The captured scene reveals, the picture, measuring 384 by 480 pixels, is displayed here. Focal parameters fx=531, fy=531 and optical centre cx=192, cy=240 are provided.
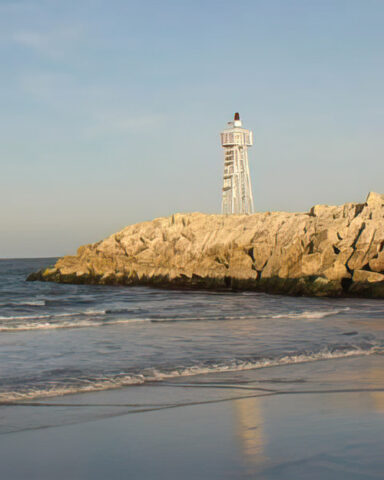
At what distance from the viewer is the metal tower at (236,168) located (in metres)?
58.5

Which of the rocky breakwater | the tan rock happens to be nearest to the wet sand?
the tan rock

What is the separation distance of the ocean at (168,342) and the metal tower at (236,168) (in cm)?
3660

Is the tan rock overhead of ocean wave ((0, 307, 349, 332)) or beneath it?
overhead

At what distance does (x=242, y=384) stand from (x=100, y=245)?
37995 mm

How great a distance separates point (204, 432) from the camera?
15.7ft

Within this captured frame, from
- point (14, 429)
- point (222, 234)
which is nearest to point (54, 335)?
point (14, 429)

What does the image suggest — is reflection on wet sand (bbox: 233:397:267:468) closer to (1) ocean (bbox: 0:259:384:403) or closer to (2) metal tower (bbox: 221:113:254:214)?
(1) ocean (bbox: 0:259:384:403)

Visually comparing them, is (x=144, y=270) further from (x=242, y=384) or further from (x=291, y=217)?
(x=242, y=384)

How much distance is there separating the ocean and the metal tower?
36.6 meters

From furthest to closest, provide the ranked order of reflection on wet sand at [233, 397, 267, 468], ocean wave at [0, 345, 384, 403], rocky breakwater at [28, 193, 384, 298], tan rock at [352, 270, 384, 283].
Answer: rocky breakwater at [28, 193, 384, 298] → tan rock at [352, 270, 384, 283] → ocean wave at [0, 345, 384, 403] → reflection on wet sand at [233, 397, 267, 468]

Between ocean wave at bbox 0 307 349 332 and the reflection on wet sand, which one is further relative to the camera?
ocean wave at bbox 0 307 349 332

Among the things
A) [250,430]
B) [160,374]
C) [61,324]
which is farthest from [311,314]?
[250,430]

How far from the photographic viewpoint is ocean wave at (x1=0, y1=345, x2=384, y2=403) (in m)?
6.77

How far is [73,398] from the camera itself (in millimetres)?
6520
